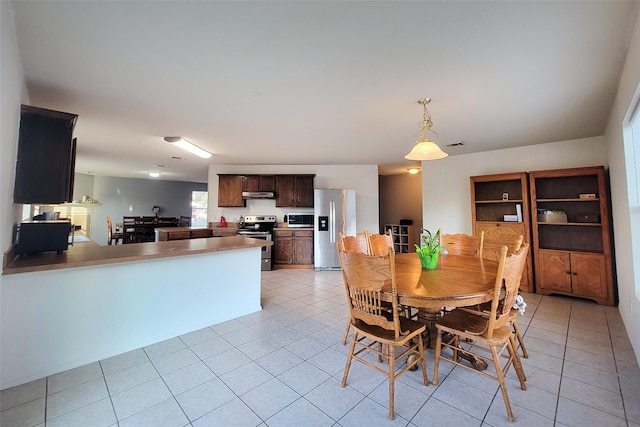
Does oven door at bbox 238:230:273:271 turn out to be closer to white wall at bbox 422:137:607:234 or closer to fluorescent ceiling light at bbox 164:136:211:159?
fluorescent ceiling light at bbox 164:136:211:159

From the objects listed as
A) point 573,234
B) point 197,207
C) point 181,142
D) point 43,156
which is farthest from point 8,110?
point 197,207

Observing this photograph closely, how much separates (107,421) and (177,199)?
959 centimetres

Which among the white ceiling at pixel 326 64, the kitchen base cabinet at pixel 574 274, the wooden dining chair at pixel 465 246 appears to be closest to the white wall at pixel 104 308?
the white ceiling at pixel 326 64

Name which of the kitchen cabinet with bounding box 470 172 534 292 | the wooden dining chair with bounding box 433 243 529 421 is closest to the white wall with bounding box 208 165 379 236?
the kitchen cabinet with bounding box 470 172 534 292

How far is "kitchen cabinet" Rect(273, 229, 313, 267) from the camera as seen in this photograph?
5.81m

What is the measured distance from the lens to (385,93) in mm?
2443

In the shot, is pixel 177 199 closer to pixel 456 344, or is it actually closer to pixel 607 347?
Answer: pixel 456 344

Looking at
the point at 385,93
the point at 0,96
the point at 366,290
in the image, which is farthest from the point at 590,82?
the point at 0,96

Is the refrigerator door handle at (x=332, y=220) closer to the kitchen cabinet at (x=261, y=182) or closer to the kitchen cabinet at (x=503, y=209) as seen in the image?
the kitchen cabinet at (x=261, y=182)

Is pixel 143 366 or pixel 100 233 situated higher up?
pixel 100 233

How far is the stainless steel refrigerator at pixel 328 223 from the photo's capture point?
5.62 m

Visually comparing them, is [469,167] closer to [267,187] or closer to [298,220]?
[298,220]

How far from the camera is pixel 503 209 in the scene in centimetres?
455

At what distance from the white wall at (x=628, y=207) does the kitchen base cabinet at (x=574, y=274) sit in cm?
53
